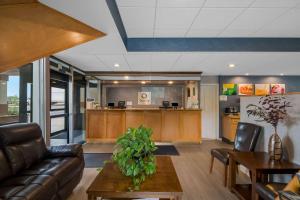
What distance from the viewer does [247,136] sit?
319 cm

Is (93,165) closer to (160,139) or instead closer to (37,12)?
(160,139)

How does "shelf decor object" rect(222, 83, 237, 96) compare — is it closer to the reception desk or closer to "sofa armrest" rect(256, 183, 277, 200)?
the reception desk

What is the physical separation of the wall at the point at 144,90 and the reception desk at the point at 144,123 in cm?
211

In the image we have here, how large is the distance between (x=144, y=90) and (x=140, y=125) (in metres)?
6.01

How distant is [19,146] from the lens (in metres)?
2.57

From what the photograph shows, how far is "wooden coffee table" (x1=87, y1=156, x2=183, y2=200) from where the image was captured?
1704 millimetres

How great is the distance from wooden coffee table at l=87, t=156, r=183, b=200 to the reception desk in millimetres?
3834

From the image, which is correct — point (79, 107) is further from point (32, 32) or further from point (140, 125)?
point (140, 125)

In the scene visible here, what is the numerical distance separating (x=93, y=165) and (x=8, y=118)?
1.76 m

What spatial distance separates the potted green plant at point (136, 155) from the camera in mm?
1892

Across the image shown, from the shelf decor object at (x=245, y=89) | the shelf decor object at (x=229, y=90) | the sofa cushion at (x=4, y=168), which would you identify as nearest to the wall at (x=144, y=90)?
the shelf decor object at (x=229, y=90)

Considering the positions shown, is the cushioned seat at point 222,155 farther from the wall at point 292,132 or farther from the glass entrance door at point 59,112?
the glass entrance door at point 59,112

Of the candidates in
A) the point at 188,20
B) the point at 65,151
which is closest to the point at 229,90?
the point at 188,20

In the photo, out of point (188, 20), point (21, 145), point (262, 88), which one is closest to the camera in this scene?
point (21, 145)
